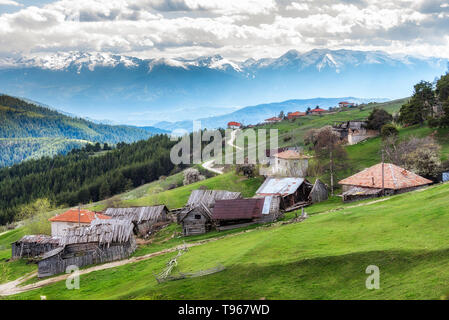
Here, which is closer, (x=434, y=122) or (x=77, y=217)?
(x=77, y=217)

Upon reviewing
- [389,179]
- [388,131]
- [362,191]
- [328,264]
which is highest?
[388,131]

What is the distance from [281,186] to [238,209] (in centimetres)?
1269

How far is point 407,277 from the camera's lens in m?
19.6

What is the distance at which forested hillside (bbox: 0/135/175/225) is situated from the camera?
493 feet

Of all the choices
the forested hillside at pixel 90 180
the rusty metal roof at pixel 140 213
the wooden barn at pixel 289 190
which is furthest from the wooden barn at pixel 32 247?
the forested hillside at pixel 90 180

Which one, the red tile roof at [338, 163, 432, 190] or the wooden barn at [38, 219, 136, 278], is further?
the red tile roof at [338, 163, 432, 190]

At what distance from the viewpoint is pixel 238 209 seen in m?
53.5

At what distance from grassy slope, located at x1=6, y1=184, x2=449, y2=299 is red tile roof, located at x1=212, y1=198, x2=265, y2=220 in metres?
16.3

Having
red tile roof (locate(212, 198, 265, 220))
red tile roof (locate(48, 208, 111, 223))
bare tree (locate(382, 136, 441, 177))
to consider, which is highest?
bare tree (locate(382, 136, 441, 177))

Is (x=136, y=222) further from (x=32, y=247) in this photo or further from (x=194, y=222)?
(x=32, y=247)

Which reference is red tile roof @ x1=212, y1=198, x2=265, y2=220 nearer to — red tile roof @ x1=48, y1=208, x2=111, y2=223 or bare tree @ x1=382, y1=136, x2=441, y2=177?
red tile roof @ x1=48, y1=208, x2=111, y2=223

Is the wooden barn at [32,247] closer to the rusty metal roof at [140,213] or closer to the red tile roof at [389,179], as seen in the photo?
the rusty metal roof at [140,213]

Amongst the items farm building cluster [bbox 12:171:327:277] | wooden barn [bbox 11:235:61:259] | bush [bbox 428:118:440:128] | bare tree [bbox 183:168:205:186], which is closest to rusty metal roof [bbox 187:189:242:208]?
farm building cluster [bbox 12:171:327:277]

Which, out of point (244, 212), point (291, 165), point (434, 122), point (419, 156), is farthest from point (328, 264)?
point (434, 122)
